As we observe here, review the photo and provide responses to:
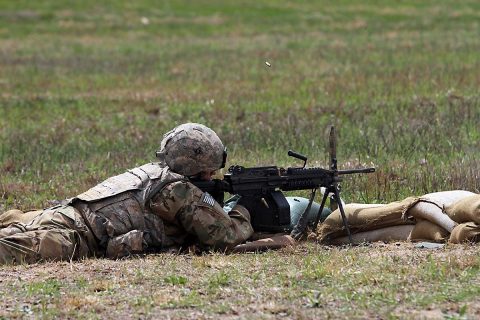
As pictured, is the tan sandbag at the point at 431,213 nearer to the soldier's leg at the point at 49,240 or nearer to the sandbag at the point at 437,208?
the sandbag at the point at 437,208

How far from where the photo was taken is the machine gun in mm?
8758

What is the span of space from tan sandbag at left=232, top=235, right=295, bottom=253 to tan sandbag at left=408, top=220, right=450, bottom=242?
93 cm

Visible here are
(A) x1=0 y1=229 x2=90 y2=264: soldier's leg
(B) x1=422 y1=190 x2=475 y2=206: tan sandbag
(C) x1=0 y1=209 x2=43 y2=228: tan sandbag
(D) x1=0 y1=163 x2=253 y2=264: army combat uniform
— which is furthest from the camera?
(C) x1=0 y1=209 x2=43 y2=228: tan sandbag

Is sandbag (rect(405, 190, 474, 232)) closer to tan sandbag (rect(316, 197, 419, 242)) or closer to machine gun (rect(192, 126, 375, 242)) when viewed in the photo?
tan sandbag (rect(316, 197, 419, 242))

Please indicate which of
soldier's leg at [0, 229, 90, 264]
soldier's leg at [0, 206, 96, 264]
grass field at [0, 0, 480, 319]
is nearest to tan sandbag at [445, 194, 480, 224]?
grass field at [0, 0, 480, 319]

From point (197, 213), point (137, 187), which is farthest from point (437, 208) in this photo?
point (137, 187)

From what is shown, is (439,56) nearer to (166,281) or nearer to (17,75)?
(17,75)

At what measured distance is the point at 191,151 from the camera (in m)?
8.62

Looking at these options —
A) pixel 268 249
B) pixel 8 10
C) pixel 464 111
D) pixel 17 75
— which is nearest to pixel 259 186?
pixel 268 249

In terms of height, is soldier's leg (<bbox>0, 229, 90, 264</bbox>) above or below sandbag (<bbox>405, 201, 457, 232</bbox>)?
below

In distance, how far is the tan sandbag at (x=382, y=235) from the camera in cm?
891

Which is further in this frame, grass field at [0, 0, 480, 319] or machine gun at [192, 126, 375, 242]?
machine gun at [192, 126, 375, 242]

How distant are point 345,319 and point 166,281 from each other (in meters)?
1.45

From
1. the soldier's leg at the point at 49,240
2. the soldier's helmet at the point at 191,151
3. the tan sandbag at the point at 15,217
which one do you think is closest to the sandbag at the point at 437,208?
the soldier's helmet at the point at 191,151
